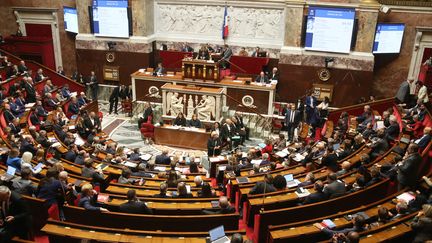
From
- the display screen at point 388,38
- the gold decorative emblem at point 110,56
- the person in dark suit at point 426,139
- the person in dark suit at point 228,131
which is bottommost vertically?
the person in dark suit at point 228,131

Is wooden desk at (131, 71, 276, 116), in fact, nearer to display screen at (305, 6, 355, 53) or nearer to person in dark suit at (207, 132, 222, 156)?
display screen at (305, 6, 355, 53)

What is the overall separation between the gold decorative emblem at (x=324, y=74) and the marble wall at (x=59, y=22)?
11.8 m

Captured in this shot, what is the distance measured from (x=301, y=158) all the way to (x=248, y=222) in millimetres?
3522

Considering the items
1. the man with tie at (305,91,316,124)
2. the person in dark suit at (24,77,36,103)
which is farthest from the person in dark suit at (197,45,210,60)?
the person in dark suit at (24,77,36,103)

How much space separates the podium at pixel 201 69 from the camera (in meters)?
15.5

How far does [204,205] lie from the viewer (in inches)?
287

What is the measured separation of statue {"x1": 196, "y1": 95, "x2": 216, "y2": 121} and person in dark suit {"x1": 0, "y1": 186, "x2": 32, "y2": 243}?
938 cm

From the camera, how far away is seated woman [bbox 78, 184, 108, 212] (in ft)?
22.0

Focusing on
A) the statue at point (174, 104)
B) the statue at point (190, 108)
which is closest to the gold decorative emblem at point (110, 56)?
the statue at point (174, 104)

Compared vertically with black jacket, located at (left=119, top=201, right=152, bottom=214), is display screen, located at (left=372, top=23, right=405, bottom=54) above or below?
above

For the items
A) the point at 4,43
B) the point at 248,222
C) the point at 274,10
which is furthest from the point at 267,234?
the point at 4,43

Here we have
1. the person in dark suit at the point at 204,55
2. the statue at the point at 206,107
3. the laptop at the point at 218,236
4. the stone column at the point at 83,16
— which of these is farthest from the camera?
the stone column at the point at 83,16

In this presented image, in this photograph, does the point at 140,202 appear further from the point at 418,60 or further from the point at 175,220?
the point at 418,60

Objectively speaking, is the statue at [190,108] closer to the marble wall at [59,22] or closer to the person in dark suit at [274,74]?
the person in dark suit at [274,74]
